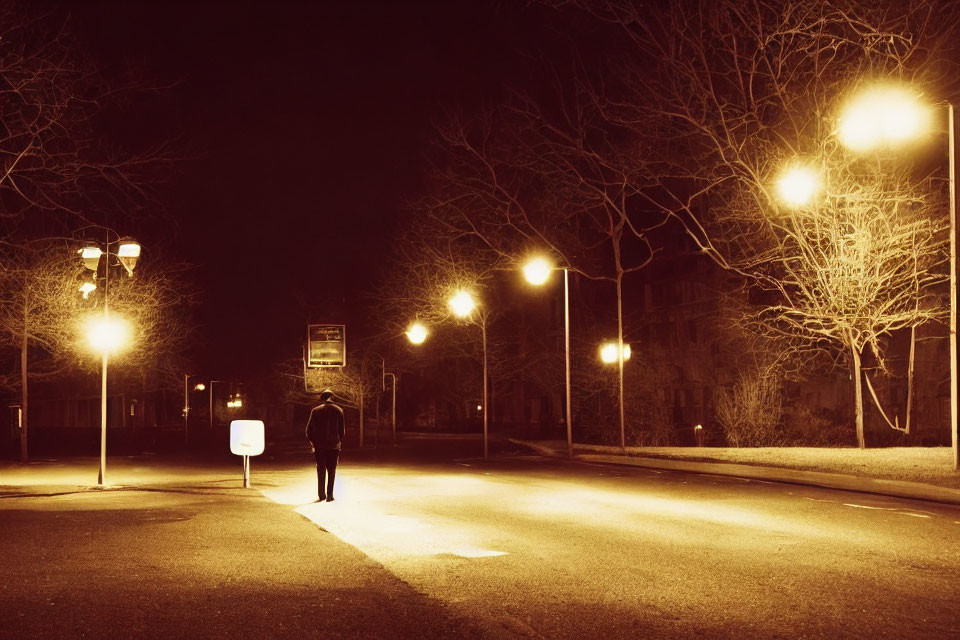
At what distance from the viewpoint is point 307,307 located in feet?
237

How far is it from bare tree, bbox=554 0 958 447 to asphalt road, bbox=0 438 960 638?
981 centimetres

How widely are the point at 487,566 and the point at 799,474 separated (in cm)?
1366

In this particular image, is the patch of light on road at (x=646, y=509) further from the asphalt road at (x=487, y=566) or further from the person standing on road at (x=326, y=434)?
the person standing on road at (x=326, y=434)

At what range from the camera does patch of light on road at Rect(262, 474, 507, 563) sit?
10.4 m

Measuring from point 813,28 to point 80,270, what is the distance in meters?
21.3

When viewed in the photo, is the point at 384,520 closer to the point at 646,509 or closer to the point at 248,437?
the point at 646,509

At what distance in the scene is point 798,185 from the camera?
22.8 meters

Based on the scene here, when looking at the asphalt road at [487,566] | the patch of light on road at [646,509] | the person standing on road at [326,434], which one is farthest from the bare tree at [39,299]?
the patch of light on road at [646,509]

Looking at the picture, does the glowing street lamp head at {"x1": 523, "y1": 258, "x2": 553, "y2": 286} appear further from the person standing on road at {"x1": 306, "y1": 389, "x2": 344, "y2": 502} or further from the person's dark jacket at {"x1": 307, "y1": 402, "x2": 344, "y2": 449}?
the person's dark jacket at {"x1": 307, "y1": 402, "x2": 344, "y2": 449}

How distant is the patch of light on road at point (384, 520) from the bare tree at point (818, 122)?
1155 centimetres

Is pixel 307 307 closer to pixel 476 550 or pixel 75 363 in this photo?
pixel 75 363

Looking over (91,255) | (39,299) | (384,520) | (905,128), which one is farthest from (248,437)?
(39,299)

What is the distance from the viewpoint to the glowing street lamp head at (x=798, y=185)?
22.8m

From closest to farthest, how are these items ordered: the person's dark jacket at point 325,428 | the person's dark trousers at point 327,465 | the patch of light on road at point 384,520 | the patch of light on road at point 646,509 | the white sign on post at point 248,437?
the patch of light on road at point 384,520 → the patch of light on road at point 646,509 → the person's dark jacket at point 325,428 → the person's dark trousers at point 327,465 → the white sign on post at point 248,437
